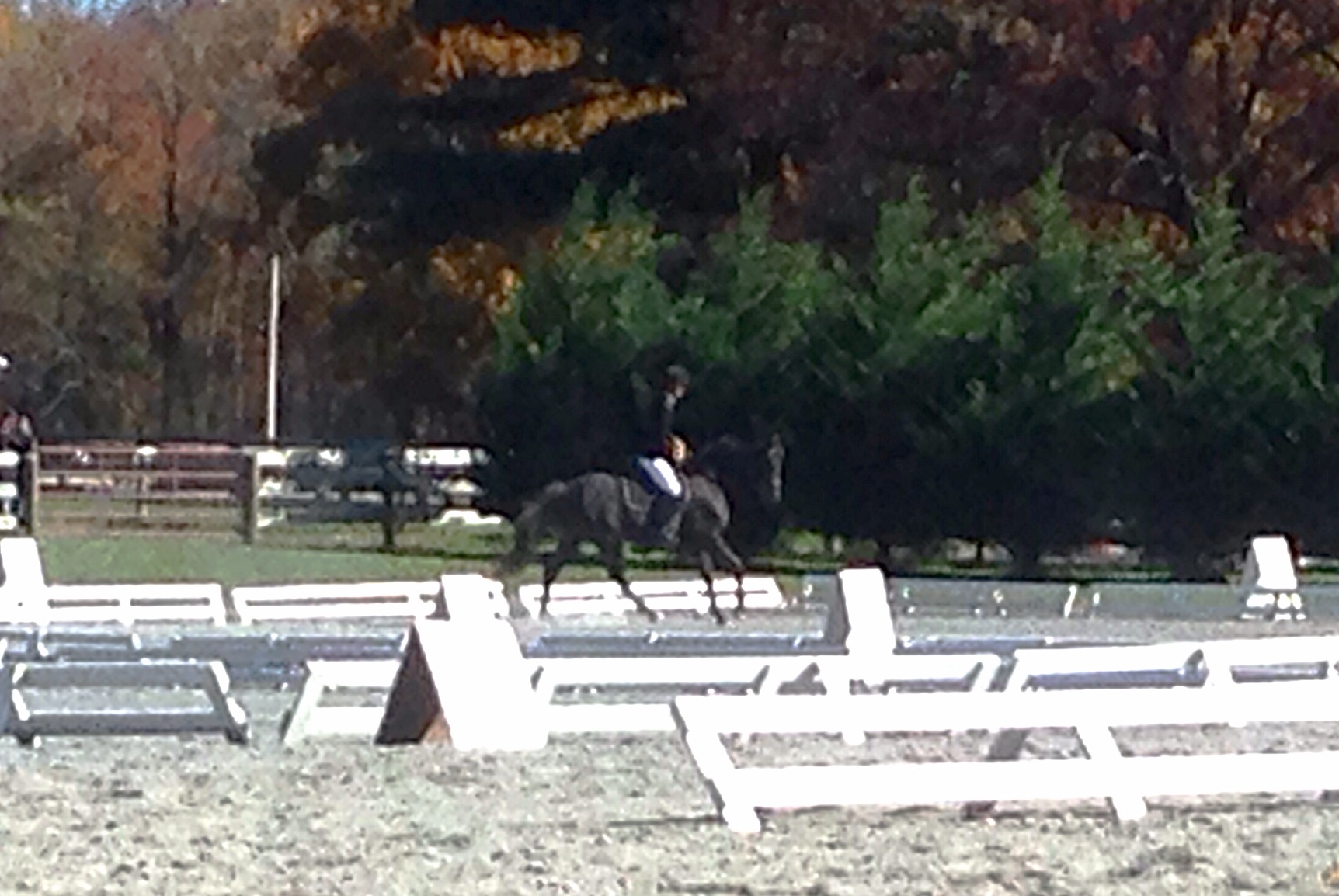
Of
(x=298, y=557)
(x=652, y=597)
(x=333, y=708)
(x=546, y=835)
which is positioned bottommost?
(x=546, y=835)

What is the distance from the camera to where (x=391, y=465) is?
47844mm

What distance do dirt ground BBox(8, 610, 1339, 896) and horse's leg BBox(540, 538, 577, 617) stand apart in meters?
12.5

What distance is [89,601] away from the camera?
29.5 m

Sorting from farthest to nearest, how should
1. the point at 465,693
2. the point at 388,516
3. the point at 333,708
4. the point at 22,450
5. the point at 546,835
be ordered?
the point at 388,516 < the point at 22,450 < the point at 333,708 < the point at 465,693 < the point at 546,835

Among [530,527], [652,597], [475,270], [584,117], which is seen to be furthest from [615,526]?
[584,117]

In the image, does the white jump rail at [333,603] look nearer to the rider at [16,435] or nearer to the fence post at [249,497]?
the fence post at [249,497]

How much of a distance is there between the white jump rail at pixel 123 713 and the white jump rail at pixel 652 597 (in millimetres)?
12016

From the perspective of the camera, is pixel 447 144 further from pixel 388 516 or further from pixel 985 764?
pixel 985 764

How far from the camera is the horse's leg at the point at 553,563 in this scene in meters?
30.6

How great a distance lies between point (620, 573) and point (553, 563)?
2.23 ft

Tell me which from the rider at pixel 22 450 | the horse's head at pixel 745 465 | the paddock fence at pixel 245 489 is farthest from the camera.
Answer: the paddock fence at pixel 245 489

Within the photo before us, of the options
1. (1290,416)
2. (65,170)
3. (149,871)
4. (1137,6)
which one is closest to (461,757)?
(149,871)

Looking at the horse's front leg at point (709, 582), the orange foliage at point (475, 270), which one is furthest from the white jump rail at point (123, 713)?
the orange foliage at point (475, 270)

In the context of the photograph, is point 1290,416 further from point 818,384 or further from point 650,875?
point 650,875
